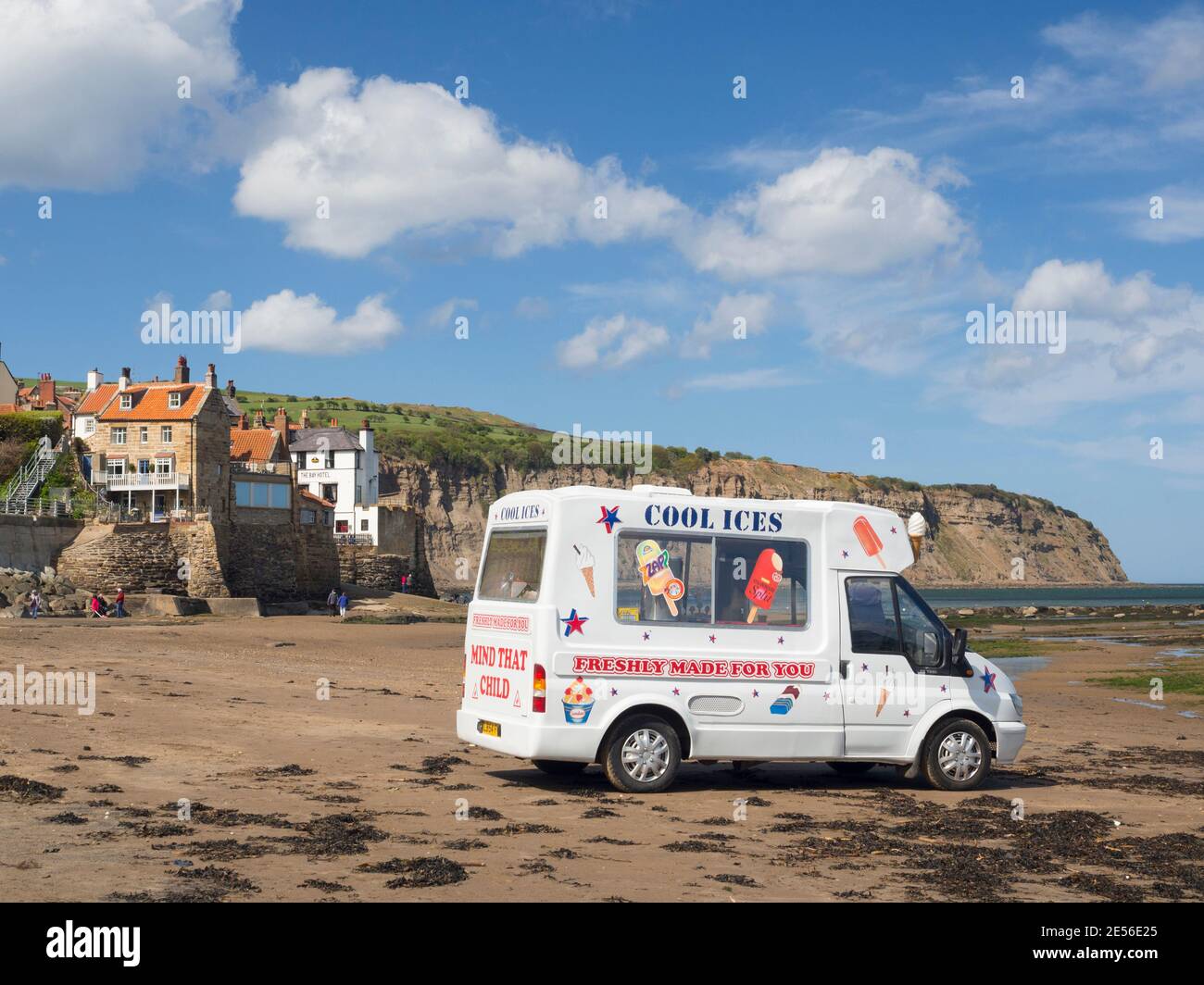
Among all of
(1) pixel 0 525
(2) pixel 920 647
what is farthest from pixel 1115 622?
(2) pixel 920 647

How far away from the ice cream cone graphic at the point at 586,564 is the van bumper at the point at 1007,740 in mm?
4779

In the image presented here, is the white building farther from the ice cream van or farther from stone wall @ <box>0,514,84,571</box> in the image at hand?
the ice cream van

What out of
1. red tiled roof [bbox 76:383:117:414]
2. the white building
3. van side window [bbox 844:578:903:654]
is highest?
red tiled roof [bbox 76:383:117:414]

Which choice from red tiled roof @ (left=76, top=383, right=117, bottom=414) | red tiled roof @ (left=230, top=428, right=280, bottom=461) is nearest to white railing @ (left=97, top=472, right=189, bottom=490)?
red tiled roof @ (left=76, top=383, right=117, bottom=414)

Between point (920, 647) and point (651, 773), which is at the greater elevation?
point (920, 647)

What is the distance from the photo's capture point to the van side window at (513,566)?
493 inches

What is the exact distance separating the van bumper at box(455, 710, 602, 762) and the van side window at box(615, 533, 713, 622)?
4.07 ft

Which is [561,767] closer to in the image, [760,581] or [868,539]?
[760,581]

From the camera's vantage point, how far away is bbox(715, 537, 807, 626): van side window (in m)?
12.8

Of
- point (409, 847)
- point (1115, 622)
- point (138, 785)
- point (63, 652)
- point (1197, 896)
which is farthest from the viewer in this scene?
point (1115, 622)

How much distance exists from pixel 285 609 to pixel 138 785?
46.4 metres

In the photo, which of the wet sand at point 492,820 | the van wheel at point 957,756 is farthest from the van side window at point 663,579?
the van wheel at point 957,756

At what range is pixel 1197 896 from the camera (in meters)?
8.37
